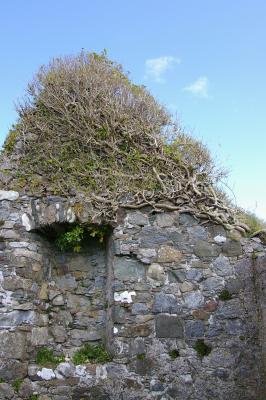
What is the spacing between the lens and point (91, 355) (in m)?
5.80

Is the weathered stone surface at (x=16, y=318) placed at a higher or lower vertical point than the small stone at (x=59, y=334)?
higher

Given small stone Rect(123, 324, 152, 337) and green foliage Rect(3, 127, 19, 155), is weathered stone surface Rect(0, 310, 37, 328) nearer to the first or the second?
small stone Rect(123, 324, 152, 337)

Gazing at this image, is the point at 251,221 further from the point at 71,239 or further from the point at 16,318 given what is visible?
the point at 16,318

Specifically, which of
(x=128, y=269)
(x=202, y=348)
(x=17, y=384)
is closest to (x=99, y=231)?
(x=128, y=269)

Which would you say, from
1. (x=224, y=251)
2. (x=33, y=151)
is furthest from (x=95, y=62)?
(x=224, y=251)

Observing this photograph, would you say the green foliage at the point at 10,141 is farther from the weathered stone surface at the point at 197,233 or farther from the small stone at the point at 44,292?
the weathered stone surface at the point at 197,233

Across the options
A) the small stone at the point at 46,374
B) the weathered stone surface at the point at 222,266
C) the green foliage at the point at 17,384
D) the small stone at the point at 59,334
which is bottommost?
the green foliage at the point at 17,384

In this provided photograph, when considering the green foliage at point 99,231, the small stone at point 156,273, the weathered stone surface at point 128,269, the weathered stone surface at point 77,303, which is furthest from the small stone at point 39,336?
the small stone at point 156,273

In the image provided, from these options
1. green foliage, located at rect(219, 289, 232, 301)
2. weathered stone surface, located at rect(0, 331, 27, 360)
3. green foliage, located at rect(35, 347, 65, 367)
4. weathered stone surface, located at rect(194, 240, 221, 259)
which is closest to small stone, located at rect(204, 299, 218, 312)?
green foliage, located at rect(219, 289, 232, 301)

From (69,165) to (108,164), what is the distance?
1.84 ft

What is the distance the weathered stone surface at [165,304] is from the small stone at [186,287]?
0.52 feet

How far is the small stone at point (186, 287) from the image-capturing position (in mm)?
5750

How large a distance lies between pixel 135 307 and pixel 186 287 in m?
0.72

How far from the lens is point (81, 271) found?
6305mm
